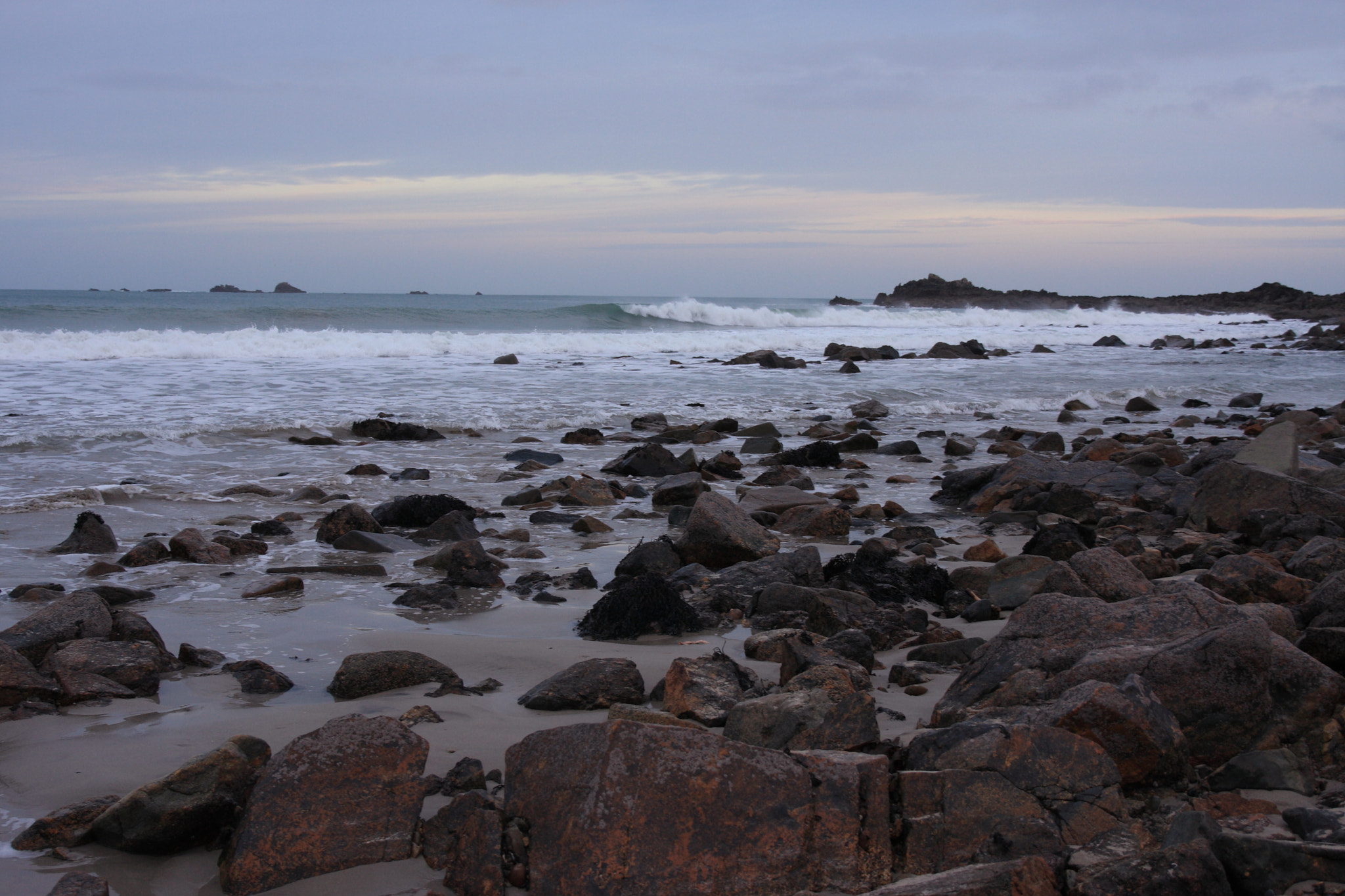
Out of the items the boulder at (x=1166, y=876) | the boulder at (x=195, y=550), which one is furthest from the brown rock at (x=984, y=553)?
the boulder at (x=195, y=550)

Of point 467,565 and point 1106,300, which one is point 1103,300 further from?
point 467,565

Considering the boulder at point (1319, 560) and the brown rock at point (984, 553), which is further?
the brown rock at point (984, 553)

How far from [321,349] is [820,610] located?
22370 mm

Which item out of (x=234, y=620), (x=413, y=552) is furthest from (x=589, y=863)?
(x=413, y=552)

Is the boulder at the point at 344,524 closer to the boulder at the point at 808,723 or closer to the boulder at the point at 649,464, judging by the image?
the boulder at the point at 649,464

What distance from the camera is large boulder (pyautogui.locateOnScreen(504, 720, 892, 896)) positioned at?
6.98ft

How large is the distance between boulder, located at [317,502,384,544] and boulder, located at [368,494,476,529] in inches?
16.9

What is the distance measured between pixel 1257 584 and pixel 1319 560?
72 cm

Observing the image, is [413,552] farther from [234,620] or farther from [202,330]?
[202,330]

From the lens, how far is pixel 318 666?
4023mm

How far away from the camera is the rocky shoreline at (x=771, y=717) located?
219 centimetres

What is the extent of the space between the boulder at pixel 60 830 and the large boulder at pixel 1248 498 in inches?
260

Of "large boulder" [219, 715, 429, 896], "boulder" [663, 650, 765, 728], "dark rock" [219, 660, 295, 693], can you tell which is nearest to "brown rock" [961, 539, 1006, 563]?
"boulder" [663, 650, 765, 728]

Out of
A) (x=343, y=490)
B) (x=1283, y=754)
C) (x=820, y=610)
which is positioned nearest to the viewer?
(x=1283, y=754)
